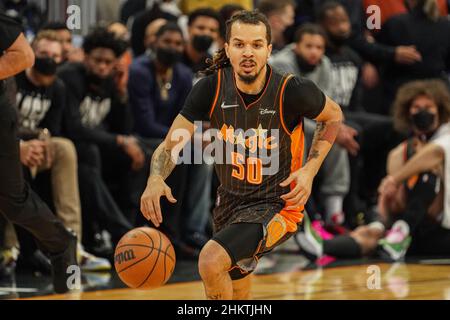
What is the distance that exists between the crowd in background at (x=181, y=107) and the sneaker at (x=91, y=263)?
0.5 inches

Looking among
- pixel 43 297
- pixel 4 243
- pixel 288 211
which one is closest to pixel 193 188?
pixel 4 243

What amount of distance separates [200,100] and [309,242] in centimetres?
393

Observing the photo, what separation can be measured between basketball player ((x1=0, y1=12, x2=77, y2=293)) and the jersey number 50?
1.54 m

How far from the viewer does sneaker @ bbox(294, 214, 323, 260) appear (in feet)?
31.1

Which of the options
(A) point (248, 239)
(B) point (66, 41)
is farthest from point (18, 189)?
(B) point (66, 41)

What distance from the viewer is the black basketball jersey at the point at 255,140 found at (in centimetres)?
588

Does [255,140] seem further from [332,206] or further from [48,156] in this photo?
[332,206]

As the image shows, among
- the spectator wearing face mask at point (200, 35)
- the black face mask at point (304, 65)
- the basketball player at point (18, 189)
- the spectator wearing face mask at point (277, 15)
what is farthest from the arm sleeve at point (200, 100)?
the spectator wearing face mask at point (277, 15)

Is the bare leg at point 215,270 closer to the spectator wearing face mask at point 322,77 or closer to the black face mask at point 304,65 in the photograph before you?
the spectator wearing face mask at point 322,77

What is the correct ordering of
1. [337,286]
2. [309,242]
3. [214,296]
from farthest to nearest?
1. [309,242]
2. [337,286]
3. [214,296]

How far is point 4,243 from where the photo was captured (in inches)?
323

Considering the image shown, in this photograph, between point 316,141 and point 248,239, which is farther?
point 316,141

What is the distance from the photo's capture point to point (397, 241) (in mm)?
9672
